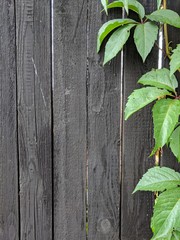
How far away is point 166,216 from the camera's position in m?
1.30

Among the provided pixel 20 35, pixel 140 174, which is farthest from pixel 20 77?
pixel 140 174

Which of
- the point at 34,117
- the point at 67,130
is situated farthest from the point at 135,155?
the point at 34,117

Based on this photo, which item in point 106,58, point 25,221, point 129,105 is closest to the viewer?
point 129,105

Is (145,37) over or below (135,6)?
below

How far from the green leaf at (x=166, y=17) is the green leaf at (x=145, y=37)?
37mm

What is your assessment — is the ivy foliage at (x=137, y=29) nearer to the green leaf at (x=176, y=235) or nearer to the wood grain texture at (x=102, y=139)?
the wood grain texture at (x=102, y=139)

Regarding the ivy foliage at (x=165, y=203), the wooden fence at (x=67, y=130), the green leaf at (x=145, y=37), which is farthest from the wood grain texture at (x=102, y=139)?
the ivy foliage at (x=165, y=203)

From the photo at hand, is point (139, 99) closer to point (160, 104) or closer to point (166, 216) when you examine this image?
point (160, 104)

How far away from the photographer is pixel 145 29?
1449mm

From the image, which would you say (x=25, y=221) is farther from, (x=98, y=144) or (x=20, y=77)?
(x=20, y=77)

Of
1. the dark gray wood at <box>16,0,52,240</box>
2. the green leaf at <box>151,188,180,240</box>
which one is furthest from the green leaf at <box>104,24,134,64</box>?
the green leaf at <box>151,188,180,240</box>

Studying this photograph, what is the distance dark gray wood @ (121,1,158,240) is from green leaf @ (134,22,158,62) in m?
0.10

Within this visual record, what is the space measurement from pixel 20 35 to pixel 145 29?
1.66 feet

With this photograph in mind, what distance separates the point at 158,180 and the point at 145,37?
0.53m
